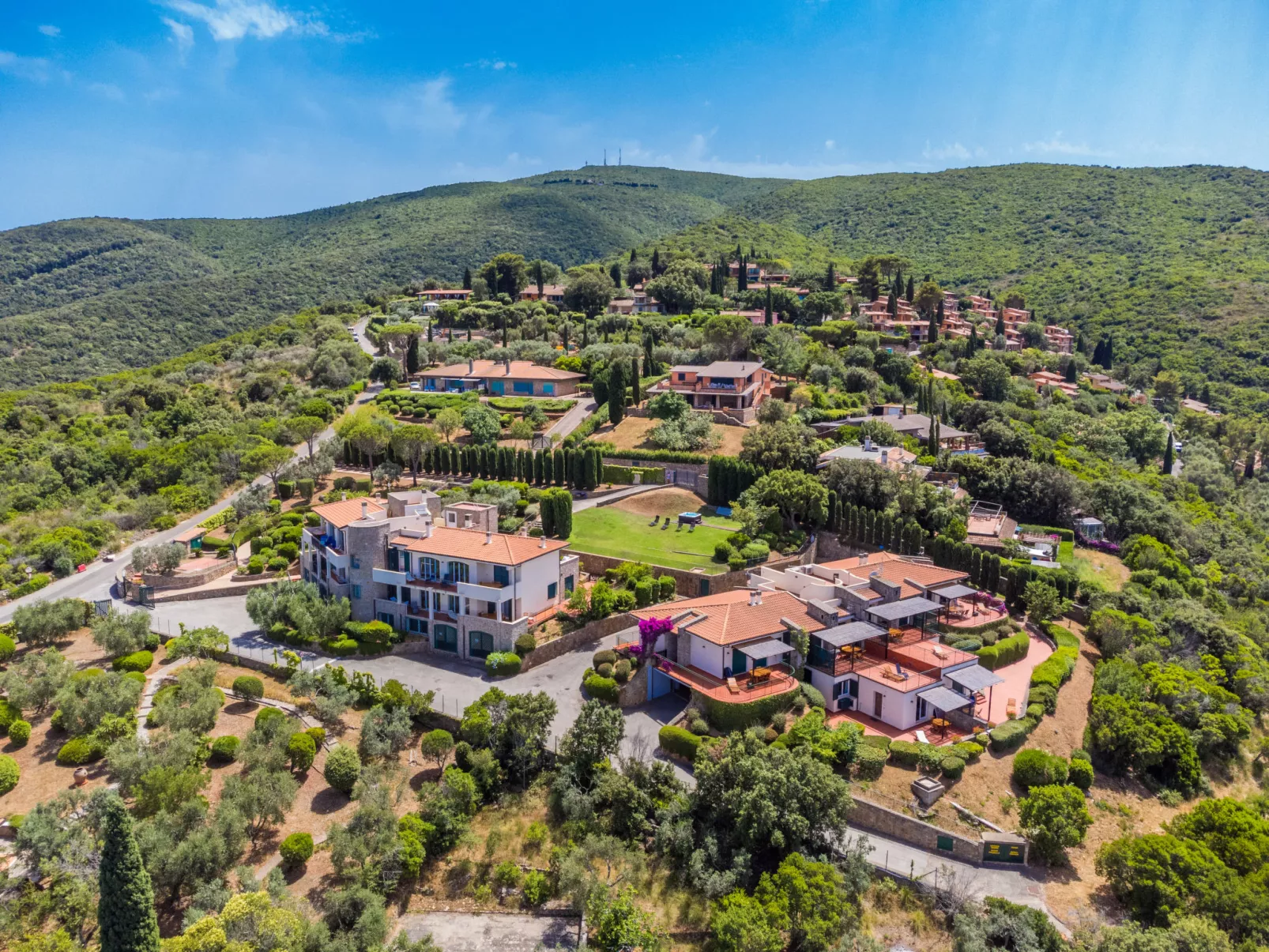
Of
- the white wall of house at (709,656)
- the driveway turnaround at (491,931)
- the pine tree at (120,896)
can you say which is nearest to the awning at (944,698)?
the white wall of house at (709,656)

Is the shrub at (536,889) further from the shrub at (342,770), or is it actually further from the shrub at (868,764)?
the shrub at (868,764)

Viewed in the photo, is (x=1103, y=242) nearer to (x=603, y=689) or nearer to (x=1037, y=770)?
(x=1037, y=770)

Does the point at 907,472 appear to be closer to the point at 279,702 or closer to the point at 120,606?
the point at 279,702

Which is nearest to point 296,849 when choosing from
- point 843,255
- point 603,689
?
point 603,689

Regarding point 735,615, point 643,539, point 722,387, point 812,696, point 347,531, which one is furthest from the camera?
point 722,387

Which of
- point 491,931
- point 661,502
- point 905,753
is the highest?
point 661,502

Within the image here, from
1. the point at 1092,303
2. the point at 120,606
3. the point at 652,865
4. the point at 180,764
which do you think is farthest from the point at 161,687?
the point at 1092,303
